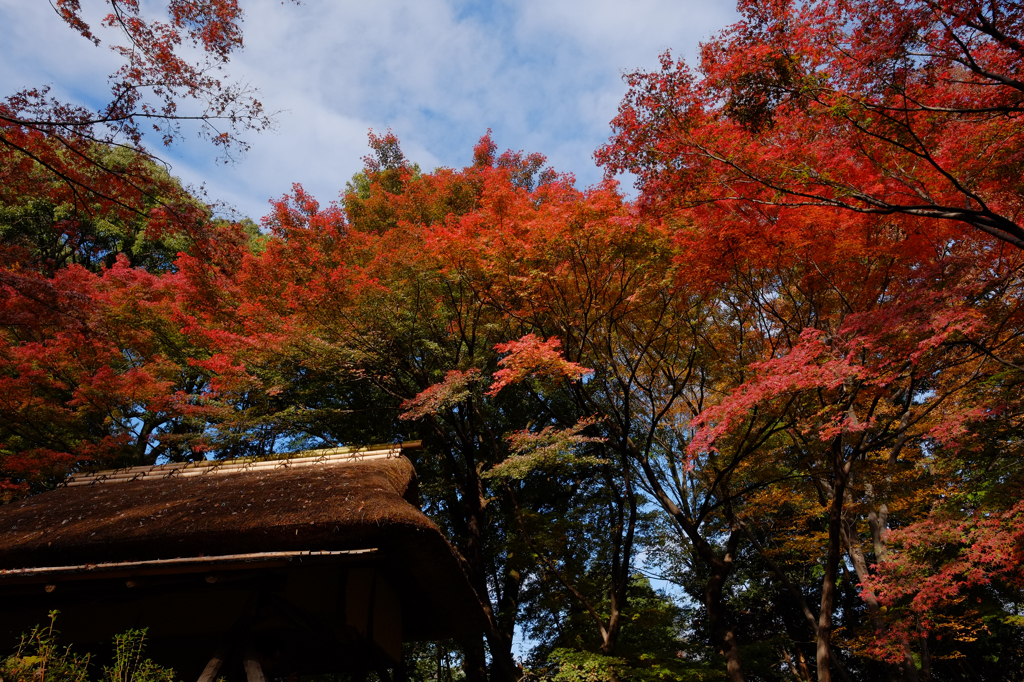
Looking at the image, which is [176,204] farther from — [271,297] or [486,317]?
[486,317]

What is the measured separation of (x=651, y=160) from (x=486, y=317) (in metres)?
5.44

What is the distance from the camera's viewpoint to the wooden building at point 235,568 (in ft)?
14.3

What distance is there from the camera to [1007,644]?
14.4 m

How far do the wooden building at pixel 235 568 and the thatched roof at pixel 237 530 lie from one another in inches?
0.5

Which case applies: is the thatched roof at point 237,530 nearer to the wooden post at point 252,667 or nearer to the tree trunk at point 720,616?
the wooden post at point 252,667

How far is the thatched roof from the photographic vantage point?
442 cm

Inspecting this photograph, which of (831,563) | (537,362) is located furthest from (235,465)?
(831,563)

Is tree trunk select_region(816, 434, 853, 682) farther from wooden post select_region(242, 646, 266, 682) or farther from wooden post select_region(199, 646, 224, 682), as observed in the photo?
wooden post select_region(199, 646, 224, 682)

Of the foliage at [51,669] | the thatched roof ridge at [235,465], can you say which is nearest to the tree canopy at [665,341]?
the thatched roof ridge at [235,465]

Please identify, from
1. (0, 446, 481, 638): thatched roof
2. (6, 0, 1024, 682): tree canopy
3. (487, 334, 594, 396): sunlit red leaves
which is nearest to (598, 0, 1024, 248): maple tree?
(6, 0, 1024, 682): tree canopy

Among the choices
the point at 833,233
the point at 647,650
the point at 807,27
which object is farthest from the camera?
the point at 647,650

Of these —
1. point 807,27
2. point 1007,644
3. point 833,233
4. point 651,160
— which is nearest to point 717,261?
point 833,233

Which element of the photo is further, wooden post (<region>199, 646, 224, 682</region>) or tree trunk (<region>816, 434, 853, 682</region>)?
tree trunk (<region>816, 434, 853, 682</region>)

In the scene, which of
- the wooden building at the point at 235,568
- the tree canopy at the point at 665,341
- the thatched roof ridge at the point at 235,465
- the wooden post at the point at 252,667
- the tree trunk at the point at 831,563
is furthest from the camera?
the thatched roof ridge at the point at 235,465
